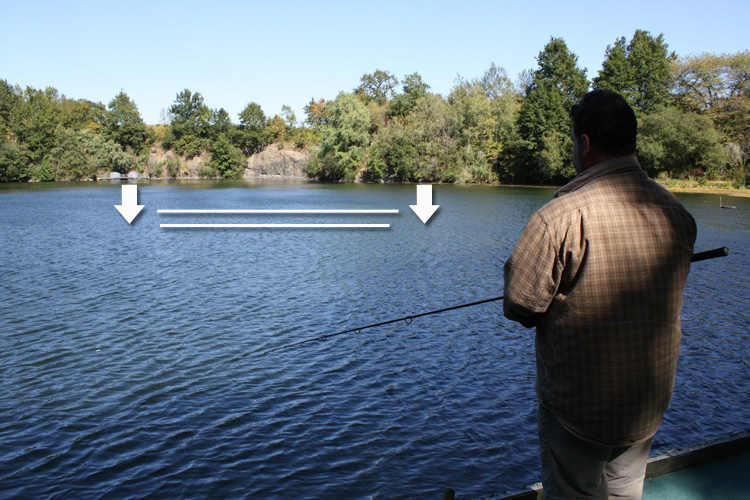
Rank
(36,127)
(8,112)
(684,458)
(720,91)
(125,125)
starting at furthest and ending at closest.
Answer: (125,125), (8,112), (36,127), (720,91), (684,458)

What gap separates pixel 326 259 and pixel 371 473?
1324 cm

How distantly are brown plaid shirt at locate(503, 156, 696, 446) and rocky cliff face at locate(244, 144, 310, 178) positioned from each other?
10753cm

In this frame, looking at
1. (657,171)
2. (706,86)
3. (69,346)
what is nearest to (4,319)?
(69,346)

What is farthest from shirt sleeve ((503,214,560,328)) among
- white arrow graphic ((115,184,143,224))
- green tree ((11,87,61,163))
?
green tree ((11,87,61,163))

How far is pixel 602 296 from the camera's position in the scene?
2395 millimetres

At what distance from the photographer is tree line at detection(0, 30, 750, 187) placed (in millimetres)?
53906

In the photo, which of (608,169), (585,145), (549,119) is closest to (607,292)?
(608,169)

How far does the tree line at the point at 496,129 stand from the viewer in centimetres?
5391

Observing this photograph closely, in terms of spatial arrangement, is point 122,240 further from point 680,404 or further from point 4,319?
point 680,404

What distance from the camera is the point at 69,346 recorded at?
1032 cm

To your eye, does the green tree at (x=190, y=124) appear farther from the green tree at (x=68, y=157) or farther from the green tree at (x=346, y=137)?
the green tree at (x=346, y=137)

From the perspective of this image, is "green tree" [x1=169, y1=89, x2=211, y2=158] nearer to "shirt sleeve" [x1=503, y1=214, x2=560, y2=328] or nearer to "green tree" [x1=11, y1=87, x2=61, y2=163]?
"green tree" [x1=11, y1=87, x2=61, y2=163]

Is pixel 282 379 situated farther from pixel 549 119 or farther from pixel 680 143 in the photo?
pixel 549 119

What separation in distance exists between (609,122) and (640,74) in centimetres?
6585
